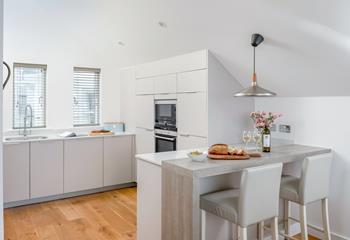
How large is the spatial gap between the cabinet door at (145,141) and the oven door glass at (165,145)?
4.9 inches

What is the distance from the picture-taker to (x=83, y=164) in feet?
15.0

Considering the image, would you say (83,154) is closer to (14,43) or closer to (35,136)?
(35,136)

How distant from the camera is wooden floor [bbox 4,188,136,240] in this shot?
3.26m

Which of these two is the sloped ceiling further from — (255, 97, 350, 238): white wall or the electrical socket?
the electrical socket

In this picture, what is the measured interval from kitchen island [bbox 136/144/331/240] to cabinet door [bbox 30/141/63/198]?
2.16m

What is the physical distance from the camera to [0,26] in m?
1.01

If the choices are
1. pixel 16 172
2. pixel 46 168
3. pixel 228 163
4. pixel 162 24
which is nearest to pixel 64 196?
pixel 46 168

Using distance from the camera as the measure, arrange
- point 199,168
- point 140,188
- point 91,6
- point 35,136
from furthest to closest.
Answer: point 35,136 → point 91,6 → point 140,188 → point 199,168

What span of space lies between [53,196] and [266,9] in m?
3.72

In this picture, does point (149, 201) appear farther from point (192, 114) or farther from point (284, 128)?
point (284, 128)

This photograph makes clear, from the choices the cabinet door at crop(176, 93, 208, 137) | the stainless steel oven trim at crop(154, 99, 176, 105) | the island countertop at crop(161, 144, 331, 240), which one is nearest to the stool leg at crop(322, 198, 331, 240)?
the island countertop at crop(161, 144, 331, 240)

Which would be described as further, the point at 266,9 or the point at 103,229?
the point at 103,229

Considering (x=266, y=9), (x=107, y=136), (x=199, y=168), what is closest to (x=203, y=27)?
(x=266, y=9)

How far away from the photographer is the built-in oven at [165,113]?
4168 mm
